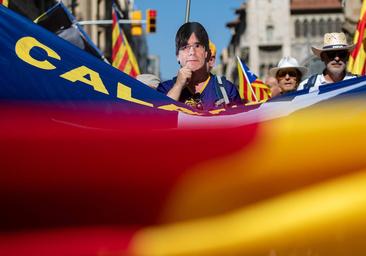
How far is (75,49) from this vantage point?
4.49m

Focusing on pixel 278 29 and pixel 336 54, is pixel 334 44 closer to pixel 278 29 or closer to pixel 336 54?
pixel 336 54

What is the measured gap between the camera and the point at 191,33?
16.6ft

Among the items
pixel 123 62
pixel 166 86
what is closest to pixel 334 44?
pixel 166 86

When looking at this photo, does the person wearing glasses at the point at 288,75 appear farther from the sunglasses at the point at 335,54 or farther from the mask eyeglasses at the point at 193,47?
the mask eyeglasses at the point at 193,47

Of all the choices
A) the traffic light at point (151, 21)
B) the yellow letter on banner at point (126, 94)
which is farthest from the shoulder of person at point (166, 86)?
the traffic light at point (151, 21)

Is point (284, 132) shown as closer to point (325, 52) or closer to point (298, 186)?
point (298, 186)

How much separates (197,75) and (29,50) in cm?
124

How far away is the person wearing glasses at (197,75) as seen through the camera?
5027 millimetres

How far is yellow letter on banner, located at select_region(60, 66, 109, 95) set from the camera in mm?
4277

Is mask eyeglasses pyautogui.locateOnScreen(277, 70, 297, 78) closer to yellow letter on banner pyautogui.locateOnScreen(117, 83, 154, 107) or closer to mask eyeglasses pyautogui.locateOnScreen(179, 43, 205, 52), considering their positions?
mask eyeglasses pyautogui.locateOnScreen(179, 43, 205, 52)

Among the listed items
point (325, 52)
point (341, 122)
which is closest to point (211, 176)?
point (341, 122)

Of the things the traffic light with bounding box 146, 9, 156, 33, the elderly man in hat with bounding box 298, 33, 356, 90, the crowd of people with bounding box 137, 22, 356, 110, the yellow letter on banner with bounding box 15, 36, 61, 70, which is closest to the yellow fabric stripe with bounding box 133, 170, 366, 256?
the yellow letter on banner with bounding box 15, 36, 61, 70

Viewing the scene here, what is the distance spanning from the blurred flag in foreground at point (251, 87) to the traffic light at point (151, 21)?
43.3 ft

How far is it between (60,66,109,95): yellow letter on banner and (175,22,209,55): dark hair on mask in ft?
2.73
